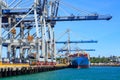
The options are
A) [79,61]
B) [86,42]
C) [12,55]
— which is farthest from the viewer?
[86,42]

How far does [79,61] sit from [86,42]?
21.3 metres

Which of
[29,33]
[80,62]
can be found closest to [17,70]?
[29,33]

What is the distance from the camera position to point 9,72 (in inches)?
1988

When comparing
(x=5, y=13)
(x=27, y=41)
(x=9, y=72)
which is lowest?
(x=9, y=72)

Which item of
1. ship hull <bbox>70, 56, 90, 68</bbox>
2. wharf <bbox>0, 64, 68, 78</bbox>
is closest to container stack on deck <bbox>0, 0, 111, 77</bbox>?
wharf <bbox>0, 64, 68, 78</bbox>

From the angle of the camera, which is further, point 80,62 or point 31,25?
point 80,62

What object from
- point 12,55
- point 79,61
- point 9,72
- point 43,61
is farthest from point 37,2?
point 79,61

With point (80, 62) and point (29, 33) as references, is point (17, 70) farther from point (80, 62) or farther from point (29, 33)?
point (80, 62)

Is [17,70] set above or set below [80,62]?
below

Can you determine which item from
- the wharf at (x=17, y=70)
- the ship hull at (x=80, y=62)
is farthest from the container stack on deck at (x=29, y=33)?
the ship hull at (x=80, y=62)

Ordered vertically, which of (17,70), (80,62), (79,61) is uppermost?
(79,61)

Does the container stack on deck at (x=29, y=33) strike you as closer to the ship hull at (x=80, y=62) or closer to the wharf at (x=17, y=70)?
the wharf at (x=17, y=70)

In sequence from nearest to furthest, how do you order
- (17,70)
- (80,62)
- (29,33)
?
(17,70) → (29,33) → (80,62)

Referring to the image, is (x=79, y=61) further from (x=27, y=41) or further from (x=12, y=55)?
(x=27, y=41)
